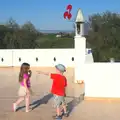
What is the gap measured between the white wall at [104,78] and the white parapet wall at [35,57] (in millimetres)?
8784

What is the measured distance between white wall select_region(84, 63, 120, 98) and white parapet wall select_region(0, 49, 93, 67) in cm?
878

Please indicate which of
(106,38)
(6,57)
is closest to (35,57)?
(6,57)

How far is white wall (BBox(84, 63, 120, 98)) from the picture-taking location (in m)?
8.48

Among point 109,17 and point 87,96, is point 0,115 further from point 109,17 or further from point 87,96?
point 109,17

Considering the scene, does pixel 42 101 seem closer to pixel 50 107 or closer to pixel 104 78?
pixel 50 107

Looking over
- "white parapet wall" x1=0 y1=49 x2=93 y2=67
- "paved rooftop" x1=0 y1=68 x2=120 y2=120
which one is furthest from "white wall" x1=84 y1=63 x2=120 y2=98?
"white parapet wall" x1=0 y1=49 x2=93 y2=67

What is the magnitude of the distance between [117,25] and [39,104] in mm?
15299

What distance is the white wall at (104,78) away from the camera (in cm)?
848

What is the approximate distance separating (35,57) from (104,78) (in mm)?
9432

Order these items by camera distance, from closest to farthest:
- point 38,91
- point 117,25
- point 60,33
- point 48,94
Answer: point 48,94
point 38,91
point 117,25
point 60,33

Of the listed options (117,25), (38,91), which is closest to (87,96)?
(38,91)

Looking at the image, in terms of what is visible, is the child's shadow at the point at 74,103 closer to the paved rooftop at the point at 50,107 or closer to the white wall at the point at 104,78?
the paved rooftop at the point at 50,107

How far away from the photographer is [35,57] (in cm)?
1761

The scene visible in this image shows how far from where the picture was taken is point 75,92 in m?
10.0
